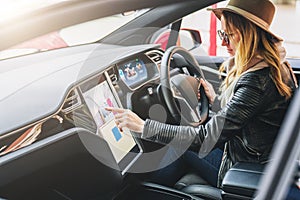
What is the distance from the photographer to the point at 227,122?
143 centimetres

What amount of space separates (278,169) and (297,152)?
0.15 feet

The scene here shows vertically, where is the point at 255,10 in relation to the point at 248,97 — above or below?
above

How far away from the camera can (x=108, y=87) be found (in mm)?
1735

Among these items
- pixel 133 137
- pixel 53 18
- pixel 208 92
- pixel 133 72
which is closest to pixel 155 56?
pixel 133 72

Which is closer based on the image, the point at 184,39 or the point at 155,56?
the point at 155,56

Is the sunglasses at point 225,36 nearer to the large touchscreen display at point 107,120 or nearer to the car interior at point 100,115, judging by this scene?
the car interior at point 100,115

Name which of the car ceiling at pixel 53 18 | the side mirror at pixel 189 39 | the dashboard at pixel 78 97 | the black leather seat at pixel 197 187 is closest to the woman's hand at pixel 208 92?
the dashboard at pixel 78 97

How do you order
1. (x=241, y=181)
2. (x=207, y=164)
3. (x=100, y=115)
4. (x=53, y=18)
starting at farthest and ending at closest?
1. (x=207, y=164)
2. (x=100, y=115)
3. (x=241, y=181)
4. (x=53, y=18)

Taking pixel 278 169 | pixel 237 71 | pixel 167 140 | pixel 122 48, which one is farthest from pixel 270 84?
pixel 278 169

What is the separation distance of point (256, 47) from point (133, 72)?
2.08ft

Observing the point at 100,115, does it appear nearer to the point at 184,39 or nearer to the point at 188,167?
the point at 188,167

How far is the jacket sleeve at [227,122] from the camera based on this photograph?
141cm

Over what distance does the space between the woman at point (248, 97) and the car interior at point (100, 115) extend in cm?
10

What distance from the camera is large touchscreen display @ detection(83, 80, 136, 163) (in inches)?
63.5
